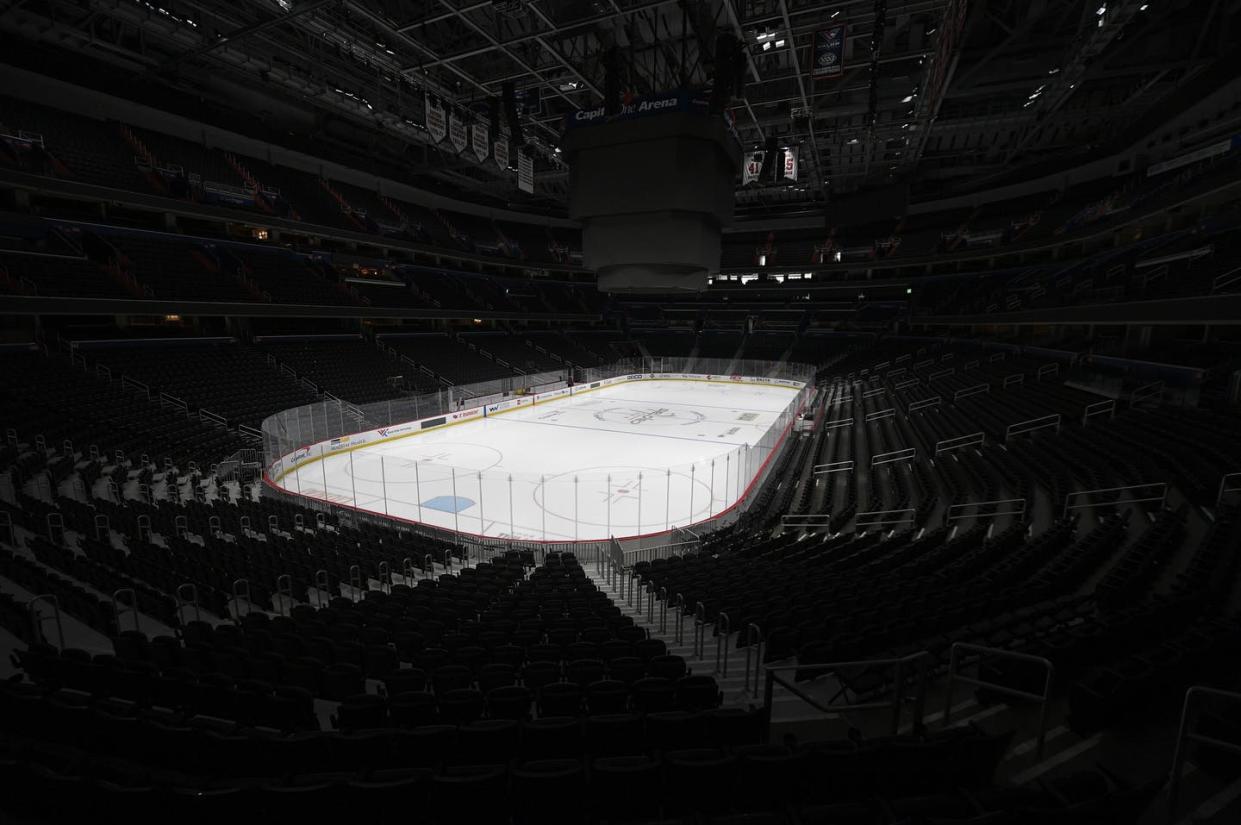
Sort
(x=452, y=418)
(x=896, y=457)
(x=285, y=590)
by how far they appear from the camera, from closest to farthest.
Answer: (x=285, y=590) < (x=896, y=457) < (x=452, y=418)

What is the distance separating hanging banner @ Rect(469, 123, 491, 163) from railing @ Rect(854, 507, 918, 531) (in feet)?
54.9

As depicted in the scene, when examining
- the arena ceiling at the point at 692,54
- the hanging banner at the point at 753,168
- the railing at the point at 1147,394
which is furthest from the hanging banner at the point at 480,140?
the railing at the point at 1147,394

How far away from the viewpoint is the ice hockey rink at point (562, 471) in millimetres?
15383

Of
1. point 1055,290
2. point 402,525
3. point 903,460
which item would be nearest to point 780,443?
point 903,460

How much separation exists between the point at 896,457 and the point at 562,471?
11.5 m

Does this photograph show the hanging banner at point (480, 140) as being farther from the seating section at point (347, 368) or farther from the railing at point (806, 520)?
the railing at point (806, 520)

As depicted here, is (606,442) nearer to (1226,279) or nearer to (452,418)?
(452,418)

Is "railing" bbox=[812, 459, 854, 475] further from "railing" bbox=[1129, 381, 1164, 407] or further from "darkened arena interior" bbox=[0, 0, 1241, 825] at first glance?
"railing" bbox=[1129, 381, 1164, 407]

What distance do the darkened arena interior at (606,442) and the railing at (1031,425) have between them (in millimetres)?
216

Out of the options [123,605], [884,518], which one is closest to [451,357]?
[884,518]

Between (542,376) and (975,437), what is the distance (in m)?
Answer: 25.2

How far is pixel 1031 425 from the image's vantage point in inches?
696

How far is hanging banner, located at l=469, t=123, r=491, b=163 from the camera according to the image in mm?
18625

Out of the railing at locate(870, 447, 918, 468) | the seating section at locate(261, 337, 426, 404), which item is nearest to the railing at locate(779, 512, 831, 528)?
the railing at locate(870, 447, 918, 468)
